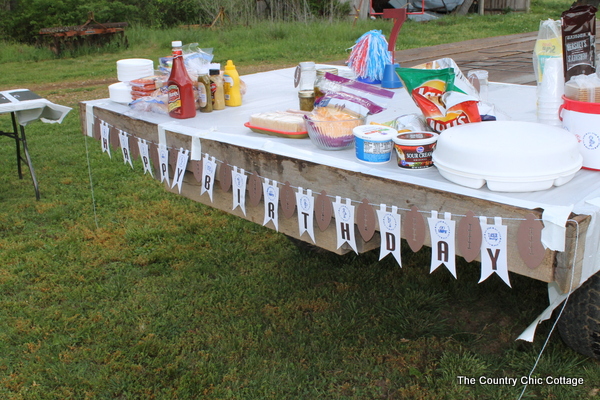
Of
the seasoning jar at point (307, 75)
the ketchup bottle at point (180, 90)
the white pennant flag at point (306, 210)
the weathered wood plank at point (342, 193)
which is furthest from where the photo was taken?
the seasoning jar at point (307, 75)

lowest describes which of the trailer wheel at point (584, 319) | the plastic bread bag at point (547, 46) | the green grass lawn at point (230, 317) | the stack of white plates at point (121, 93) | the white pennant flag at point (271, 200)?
the green grass lawn at point (230, 317)

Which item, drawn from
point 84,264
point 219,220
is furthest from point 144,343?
point 219,220

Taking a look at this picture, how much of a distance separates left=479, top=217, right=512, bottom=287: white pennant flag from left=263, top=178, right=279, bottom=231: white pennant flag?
72 cm

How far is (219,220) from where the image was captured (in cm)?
372

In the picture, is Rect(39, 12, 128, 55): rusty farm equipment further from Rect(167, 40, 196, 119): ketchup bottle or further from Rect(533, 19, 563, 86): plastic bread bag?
Rect(533, 19, 563, 86): plastic bread bag

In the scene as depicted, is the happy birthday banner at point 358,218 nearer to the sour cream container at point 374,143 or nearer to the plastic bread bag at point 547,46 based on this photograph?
the sour cream container at point 374,143

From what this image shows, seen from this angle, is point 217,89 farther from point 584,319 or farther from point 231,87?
point 584,319

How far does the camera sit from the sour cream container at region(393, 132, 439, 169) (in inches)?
61.3

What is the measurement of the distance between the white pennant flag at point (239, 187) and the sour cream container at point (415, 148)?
0.59m

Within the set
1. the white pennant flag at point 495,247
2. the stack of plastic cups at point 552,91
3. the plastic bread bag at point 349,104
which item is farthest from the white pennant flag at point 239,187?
the stack of plastic cups at point 552,91

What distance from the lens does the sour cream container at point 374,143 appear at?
1.62 metres

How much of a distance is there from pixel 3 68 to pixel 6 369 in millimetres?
10052

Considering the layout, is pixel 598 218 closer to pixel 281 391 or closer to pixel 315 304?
pixel 281 391

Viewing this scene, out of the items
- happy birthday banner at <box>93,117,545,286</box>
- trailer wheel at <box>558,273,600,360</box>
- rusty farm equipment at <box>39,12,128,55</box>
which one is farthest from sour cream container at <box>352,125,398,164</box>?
rusty farm equipment at <box>39,12,128,55</box>
